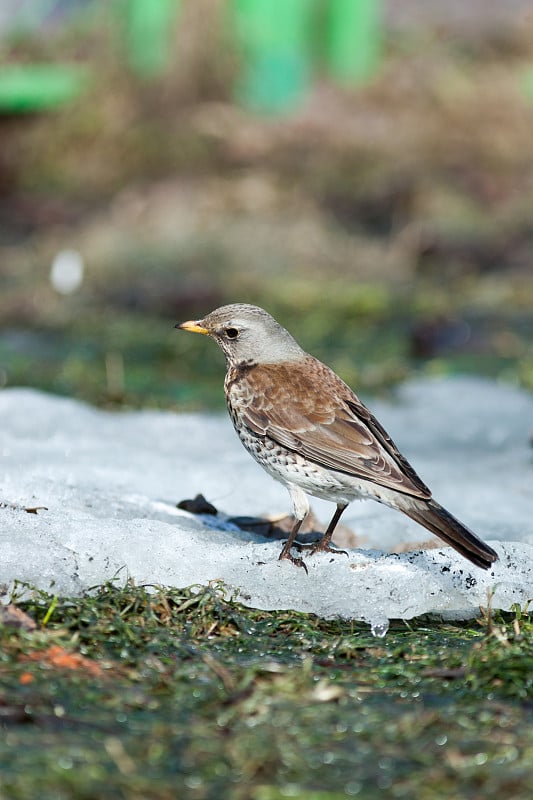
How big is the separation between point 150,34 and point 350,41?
3.18 metres

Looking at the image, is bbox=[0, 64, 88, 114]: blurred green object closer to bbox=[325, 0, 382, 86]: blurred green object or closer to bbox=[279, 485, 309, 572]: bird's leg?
bbox=[325, 0, 382, 86]: blurred green object

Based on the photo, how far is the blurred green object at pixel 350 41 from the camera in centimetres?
1642

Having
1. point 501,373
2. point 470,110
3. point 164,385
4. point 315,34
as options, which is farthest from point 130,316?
point 315,34

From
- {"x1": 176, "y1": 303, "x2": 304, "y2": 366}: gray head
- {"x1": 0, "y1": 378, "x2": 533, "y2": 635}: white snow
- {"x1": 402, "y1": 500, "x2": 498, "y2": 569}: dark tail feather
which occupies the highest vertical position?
{"x1": 176, "y1": 303, "x2": 304, "y2": 366}: gray head

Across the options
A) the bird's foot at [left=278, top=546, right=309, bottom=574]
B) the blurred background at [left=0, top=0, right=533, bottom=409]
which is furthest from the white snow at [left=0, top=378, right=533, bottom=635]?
the blurred background at [left=0, top=0, right=533, bottom=409]

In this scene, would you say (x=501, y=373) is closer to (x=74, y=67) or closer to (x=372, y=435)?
(x=372, y=435)

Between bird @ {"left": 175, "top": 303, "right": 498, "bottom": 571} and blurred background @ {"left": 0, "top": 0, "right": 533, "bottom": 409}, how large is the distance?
2448mm

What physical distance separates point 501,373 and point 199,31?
332 inches

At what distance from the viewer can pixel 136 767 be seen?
2.57m

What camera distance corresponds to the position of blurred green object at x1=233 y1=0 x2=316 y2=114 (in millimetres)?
15258

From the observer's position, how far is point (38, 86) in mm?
14602

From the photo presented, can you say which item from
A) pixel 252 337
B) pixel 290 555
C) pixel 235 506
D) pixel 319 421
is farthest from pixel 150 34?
pixel 290 555

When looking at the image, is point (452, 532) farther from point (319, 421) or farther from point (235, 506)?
point (235, 506)

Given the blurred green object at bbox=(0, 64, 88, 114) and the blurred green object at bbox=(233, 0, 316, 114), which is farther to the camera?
the blurred green object at bbox=(233, 0, 316, 114)
